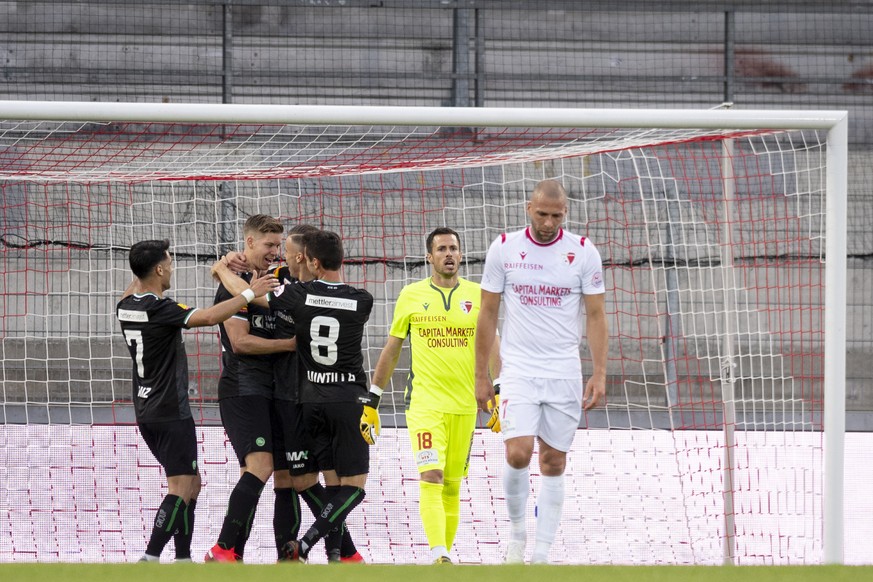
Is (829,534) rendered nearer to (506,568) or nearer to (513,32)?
(506,568)

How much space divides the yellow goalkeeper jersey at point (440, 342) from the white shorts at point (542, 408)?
3.08 ft

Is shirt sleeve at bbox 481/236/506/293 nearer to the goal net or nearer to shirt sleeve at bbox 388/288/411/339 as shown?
the goal net

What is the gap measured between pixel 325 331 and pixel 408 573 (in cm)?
177

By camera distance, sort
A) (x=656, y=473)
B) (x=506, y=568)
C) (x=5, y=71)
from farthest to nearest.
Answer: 1. (x=5, y=71)
2. (x=656, y=473)
3. (x=506, y=568)

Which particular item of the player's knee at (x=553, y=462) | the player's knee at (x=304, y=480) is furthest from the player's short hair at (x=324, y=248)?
the player's knee at (x=553, y=462)

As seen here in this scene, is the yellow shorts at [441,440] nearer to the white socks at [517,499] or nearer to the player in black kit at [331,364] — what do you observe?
the player in black kit at [331,364]

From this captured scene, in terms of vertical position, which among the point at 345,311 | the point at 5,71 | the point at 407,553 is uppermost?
the point at 5,71

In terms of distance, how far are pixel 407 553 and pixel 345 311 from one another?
1.70 m

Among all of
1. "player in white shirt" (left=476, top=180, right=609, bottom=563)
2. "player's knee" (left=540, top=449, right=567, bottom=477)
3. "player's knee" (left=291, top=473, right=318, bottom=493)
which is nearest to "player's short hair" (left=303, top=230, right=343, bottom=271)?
"player in white shirt" (left=476, top=180, right=609, bottom=563)

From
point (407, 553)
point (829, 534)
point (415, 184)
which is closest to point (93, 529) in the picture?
point (407, 553)

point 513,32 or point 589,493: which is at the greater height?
point 513,32

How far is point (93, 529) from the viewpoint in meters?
6.15

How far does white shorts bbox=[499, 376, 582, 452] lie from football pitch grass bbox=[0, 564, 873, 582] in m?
0.95

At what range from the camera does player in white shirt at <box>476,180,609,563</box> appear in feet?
14.6
